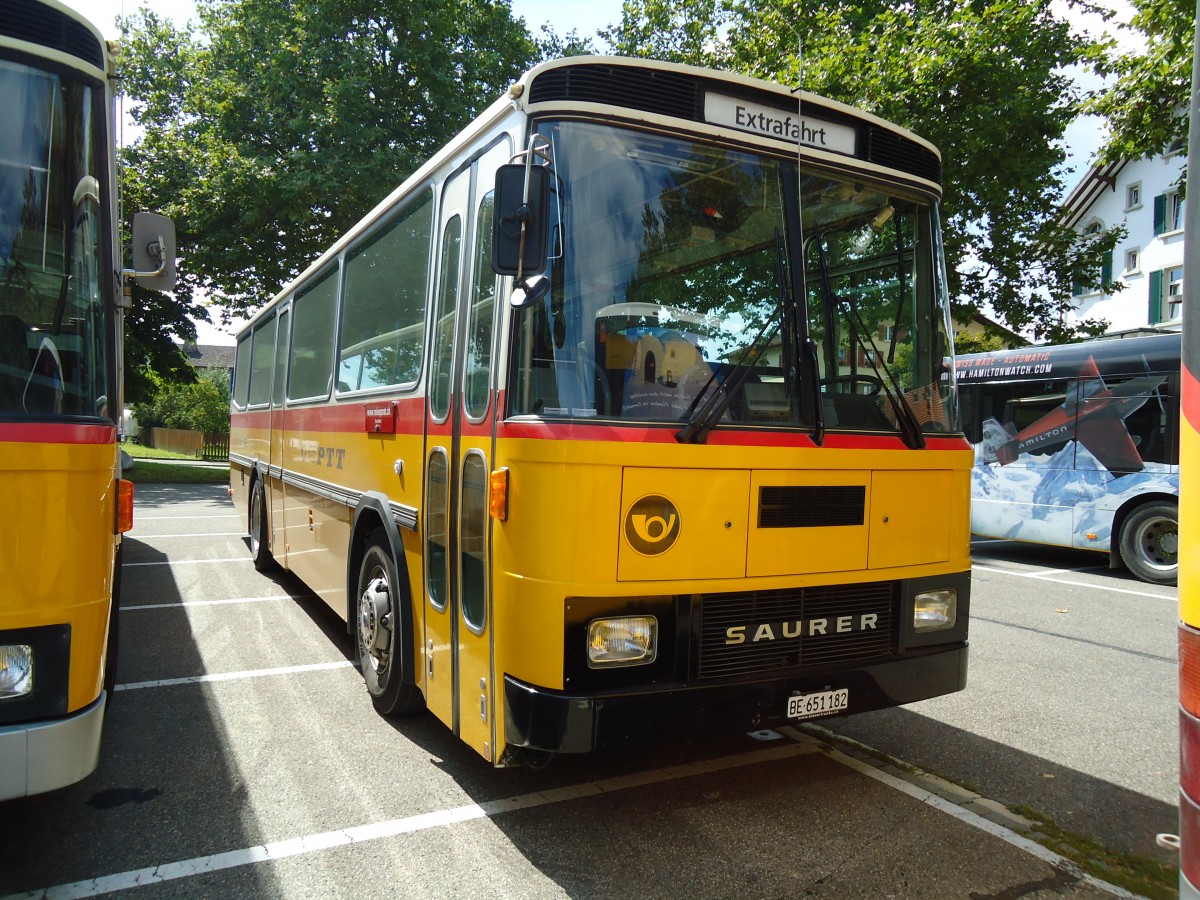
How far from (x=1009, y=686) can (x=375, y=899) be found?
14.8 feet

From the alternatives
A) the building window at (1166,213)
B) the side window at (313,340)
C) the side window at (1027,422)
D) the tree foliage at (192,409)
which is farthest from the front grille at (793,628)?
the tree foliage at (192,409)

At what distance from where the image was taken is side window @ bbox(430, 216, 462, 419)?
13.4 feet

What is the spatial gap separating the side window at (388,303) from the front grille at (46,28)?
1752 millimetres

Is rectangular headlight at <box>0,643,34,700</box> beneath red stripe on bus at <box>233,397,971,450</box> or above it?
beneath

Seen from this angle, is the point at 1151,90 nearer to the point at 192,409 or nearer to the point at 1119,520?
the point at 1119,520

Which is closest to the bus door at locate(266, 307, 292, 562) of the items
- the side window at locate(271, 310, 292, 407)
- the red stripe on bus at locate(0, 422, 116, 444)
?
the side window at locate(271, 310, 292, 407)

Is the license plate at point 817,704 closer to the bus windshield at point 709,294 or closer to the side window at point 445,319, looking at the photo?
the bus windshield at point 709,294

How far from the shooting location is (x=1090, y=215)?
32.9m

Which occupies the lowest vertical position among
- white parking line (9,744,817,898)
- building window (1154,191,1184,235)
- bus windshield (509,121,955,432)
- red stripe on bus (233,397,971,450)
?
white parking line (9,744,817,898)

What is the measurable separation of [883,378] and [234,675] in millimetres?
4488

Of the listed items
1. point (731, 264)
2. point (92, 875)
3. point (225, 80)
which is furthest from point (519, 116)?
point (225, 80)

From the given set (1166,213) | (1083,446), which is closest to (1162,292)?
(1166,213)

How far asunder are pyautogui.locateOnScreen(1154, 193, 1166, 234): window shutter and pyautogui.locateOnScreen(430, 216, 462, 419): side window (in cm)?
3115

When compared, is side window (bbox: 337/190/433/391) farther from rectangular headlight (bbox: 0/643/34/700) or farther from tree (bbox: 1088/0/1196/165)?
tree (bbox: 1088/0/1196/165)
